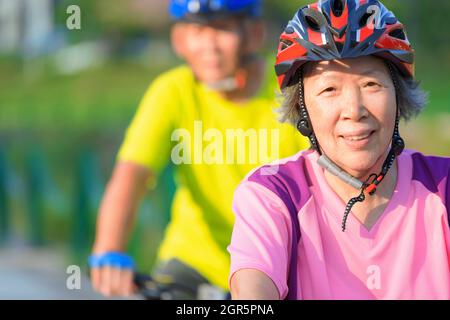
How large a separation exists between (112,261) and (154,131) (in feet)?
2.41

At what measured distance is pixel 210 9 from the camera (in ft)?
20.2

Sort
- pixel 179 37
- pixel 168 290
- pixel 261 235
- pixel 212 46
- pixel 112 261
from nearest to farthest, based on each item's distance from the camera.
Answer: pixel 261 235 < pixel 112 261 < pixel 168 290 < pixel 212 46 < pixel 179 37

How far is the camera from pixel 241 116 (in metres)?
5.93

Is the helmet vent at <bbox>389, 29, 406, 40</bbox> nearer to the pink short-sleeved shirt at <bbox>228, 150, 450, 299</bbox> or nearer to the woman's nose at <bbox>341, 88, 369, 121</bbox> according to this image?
the woman's nose at <bbox>341, 88, 369, 121</bbox>

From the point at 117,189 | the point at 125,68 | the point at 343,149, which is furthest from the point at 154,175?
the point at 125,68

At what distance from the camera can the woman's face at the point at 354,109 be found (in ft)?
11.7

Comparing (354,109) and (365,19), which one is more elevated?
(365,19)

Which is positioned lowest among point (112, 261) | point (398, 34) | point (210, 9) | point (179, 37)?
point (112, 261)

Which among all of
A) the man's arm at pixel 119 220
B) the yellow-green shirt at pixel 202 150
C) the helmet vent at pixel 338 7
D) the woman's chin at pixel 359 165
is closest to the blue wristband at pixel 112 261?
the man's arm at pixel 119 220

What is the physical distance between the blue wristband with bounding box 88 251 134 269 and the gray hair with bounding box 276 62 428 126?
1633 mm

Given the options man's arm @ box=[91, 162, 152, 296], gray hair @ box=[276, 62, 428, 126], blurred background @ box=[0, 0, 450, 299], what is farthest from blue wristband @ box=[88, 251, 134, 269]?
blurred background @ box=[0, 0, 450, 299]

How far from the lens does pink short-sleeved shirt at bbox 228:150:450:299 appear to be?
3512 mm

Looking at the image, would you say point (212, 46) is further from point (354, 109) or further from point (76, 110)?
point (76, 110)

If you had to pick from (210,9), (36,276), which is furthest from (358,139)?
(36,276)
